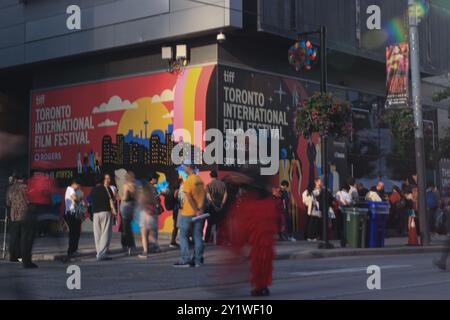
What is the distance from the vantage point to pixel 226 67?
24.3 metres

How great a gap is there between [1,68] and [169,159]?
8.84 metres

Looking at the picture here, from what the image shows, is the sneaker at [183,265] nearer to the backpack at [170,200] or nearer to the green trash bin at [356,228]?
the backpack at [170,200]

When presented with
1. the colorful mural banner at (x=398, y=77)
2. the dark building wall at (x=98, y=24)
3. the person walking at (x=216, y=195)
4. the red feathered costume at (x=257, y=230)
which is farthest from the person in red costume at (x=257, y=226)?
the colorful mural banner at (x=398, y=77)

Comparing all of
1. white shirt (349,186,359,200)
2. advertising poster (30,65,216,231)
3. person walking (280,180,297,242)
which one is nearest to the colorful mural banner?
white shirt (349,186,359,200)

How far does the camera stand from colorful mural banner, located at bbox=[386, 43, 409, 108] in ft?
78.4

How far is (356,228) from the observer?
21094 millimetres

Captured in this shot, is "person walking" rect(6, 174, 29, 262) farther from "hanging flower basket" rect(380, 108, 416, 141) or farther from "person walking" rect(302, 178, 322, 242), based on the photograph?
"hanging flower basket" rect(380, 108, 416, 141)

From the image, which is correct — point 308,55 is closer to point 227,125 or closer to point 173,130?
point 227,125

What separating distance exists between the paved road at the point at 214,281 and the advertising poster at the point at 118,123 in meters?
7.82

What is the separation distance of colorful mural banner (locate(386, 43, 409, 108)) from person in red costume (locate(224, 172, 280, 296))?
47.0 ft

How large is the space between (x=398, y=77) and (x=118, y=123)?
31.1 feet

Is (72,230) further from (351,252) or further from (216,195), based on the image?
(351,252)

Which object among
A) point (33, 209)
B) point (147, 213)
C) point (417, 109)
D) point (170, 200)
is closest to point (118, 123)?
point (170, 200)
